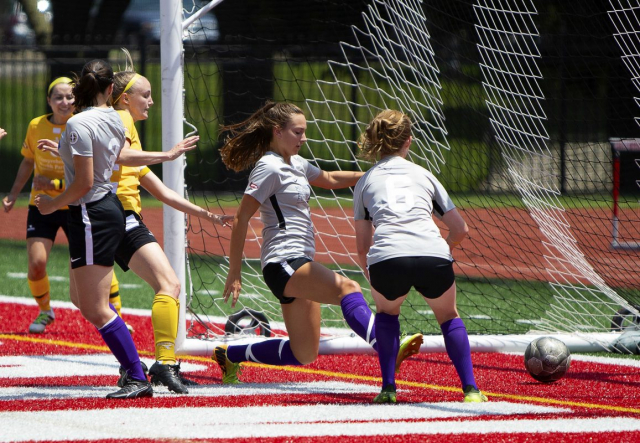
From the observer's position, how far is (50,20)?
90.8ft

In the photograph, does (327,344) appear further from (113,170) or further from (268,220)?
(113,170)

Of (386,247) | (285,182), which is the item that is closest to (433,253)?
(386,247)

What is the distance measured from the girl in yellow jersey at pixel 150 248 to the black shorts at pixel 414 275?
4.01 ft

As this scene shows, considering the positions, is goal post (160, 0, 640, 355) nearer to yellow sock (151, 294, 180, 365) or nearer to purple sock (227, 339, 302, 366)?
purple sock (227, 339, 302, 366)

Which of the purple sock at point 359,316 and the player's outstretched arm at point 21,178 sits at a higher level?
the player's outstretched arm at point 21,178

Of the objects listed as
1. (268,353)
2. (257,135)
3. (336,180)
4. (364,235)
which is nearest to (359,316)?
(364,235)

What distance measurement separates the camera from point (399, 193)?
5230 mm

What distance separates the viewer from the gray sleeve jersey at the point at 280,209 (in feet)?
17.9

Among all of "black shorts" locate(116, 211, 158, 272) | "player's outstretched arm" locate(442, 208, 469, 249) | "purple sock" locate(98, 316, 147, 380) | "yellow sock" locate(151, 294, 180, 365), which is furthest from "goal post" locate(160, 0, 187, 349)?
"player's outstretched arm" locate(442, 208, 469, 249)

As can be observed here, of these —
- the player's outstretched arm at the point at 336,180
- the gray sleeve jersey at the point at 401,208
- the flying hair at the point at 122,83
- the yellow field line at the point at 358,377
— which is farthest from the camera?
the player's outstretched arm at the point at 336,180

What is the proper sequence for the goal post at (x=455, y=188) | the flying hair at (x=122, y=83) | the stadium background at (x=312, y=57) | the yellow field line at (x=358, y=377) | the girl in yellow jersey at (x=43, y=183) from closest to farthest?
the yellow field line at (x=358, y=377) → the flying hair at (x=122, y=83) → the goal post at (x=455, y=188) → the girl in yellow jersey at (x=43, y=183) → the stadium background at (x=312, y=57)

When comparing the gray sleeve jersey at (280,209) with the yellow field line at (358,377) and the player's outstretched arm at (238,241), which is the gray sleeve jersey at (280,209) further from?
the yellow field line at (358,377)

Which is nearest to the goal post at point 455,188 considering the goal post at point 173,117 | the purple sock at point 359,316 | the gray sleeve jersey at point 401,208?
the goal post at point 173,117

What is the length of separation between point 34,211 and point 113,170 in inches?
115
